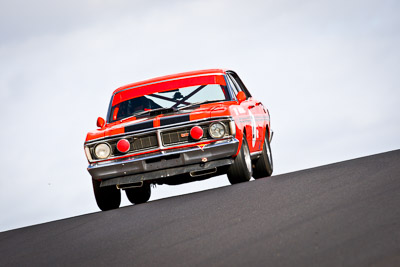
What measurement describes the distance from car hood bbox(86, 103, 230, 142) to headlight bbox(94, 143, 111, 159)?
0.44ft

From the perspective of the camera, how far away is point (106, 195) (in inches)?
380

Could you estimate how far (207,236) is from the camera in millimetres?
5234

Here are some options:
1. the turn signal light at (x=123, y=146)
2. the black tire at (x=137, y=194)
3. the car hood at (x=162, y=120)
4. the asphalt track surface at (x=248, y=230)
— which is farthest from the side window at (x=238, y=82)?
the asphalt track surface at (x=248, y=230)

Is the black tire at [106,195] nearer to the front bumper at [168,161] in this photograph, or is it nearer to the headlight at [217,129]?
the front bumper at [168,161]

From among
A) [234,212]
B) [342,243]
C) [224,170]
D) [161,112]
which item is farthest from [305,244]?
[161,112]

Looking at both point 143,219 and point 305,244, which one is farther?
point 143,219

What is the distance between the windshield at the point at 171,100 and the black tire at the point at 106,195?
1223mm

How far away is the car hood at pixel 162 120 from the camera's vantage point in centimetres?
933

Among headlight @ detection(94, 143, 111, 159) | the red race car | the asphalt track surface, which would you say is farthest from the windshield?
the asphalt track surface

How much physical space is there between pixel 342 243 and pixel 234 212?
6.27ft

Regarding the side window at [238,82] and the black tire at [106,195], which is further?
the side window at [238,82]

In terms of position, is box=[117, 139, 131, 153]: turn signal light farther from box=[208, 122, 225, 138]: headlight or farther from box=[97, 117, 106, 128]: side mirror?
box=[208, 122, 225, 138]: headlight

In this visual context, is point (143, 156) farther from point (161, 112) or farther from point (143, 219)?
point (143, 219)

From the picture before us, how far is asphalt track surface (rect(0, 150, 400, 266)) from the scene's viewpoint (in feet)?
14.2
